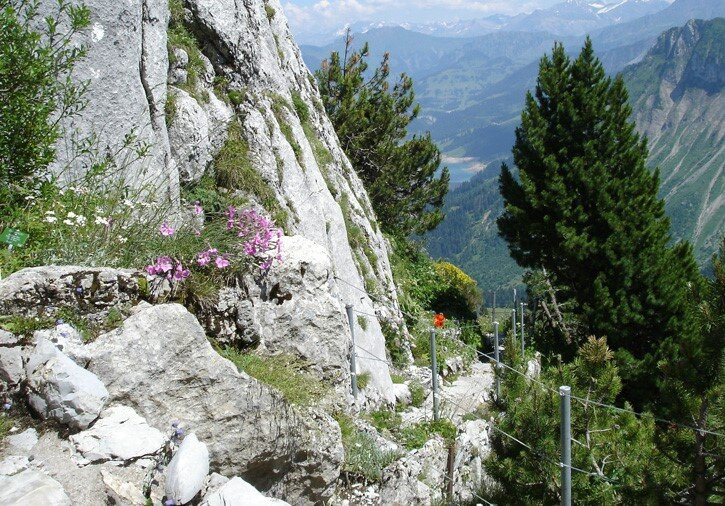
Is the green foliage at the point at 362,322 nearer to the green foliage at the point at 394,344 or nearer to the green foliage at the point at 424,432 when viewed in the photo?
the green foliage at the point at 424,432

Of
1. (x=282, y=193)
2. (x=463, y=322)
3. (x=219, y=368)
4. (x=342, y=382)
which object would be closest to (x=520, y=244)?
(x=463, y=322)

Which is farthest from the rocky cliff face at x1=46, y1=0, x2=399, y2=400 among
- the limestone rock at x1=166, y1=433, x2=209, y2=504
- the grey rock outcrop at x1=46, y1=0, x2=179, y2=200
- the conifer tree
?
the conifer tree

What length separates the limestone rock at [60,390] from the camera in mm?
3273

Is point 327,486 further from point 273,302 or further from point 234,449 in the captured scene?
point 273,302

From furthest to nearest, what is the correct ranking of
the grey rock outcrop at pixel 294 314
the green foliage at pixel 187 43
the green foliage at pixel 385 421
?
the green foliage at pixel 187 43
the green foliage at pixel 385 421
the grey rock outcrop at pixel 294 314

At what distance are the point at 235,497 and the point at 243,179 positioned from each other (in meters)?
5.37

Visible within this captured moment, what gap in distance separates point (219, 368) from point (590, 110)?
59.9 feet

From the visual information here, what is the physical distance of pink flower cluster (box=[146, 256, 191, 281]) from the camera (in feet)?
14.4

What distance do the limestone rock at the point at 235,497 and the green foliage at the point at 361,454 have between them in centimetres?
178

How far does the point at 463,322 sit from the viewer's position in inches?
774

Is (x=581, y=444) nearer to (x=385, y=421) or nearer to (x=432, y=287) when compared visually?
(x=385, y=421)

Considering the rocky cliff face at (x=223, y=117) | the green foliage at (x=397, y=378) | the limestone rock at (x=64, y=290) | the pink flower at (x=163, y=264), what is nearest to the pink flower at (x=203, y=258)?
the pink flower at (x=163, y=264)

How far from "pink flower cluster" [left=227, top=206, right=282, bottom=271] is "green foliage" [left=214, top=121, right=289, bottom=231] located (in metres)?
2.47

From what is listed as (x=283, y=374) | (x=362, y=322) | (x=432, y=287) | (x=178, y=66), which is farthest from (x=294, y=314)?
(x=432, y=287)
